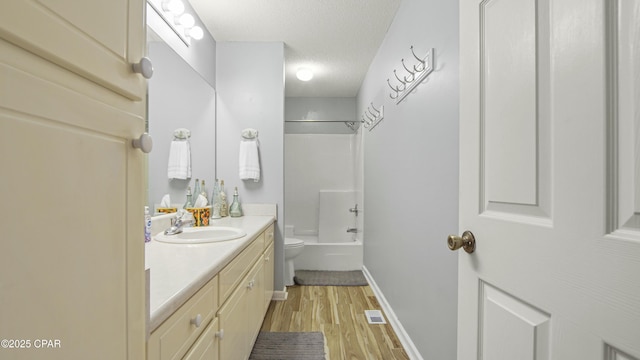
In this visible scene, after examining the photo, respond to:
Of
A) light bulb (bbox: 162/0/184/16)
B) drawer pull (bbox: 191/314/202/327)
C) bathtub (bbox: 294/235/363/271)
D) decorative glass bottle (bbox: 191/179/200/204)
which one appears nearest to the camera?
drawer pull (bbox: 191/314/202/327)

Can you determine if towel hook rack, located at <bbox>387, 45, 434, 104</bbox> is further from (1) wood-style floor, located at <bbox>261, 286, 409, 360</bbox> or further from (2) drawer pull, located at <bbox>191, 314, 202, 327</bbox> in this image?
(1) wood-style floor, located at <bbox>261, 286, 409, 360</bbox>

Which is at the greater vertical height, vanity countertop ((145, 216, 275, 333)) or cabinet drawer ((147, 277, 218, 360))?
vanity countertop ((145, 216, 275, 333))

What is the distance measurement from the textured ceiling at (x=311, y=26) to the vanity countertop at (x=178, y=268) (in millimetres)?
1716

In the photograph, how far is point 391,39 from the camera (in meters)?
2.27

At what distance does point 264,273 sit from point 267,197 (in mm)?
742

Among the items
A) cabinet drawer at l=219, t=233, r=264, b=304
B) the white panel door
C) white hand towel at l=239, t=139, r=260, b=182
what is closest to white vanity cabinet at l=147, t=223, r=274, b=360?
cabinet drawer at l=219, t=233, r=264, b=304

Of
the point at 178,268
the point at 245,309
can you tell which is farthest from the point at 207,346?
the point at 245,309

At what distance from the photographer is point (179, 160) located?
1995 mm

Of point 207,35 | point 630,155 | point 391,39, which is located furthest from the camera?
point 207,35

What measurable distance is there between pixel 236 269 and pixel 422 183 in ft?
3.55

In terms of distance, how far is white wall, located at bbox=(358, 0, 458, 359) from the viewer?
128cm

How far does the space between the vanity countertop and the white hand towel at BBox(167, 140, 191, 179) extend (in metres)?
0.67

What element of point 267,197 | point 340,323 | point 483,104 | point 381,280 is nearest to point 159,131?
point 267,197

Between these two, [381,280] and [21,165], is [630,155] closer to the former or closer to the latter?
[21,165]
